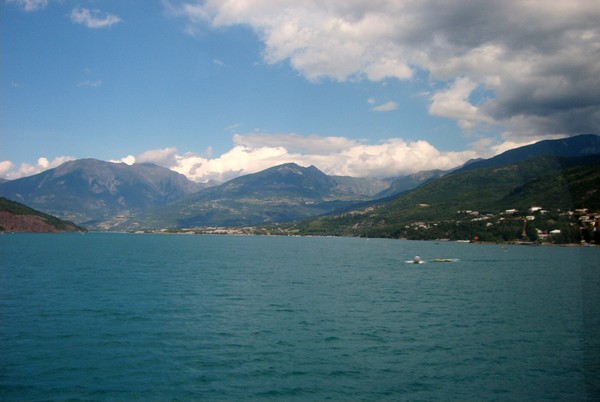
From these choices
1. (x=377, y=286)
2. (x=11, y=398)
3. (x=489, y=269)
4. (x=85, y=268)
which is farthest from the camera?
(x=489, y=269)

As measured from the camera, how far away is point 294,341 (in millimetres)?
46969

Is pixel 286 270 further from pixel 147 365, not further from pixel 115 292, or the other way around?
pixel 147 365

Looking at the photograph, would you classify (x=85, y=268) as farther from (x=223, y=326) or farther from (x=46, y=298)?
(x=223, y=326)

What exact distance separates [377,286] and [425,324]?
3506 cm

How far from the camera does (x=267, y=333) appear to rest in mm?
50250

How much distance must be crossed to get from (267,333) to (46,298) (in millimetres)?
42520

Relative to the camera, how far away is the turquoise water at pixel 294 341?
34.3 m

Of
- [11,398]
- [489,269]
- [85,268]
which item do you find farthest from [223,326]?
[489,269]

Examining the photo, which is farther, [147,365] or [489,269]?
[489,269]

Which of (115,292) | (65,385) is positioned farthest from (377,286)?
(65,385)

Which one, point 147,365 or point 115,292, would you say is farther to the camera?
point 115,292

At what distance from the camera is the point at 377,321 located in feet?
188

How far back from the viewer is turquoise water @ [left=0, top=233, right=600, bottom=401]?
34281 mm

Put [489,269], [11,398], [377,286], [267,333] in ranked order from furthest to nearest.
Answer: [489,269] < [377,286] < [267,333] < [11,398]
